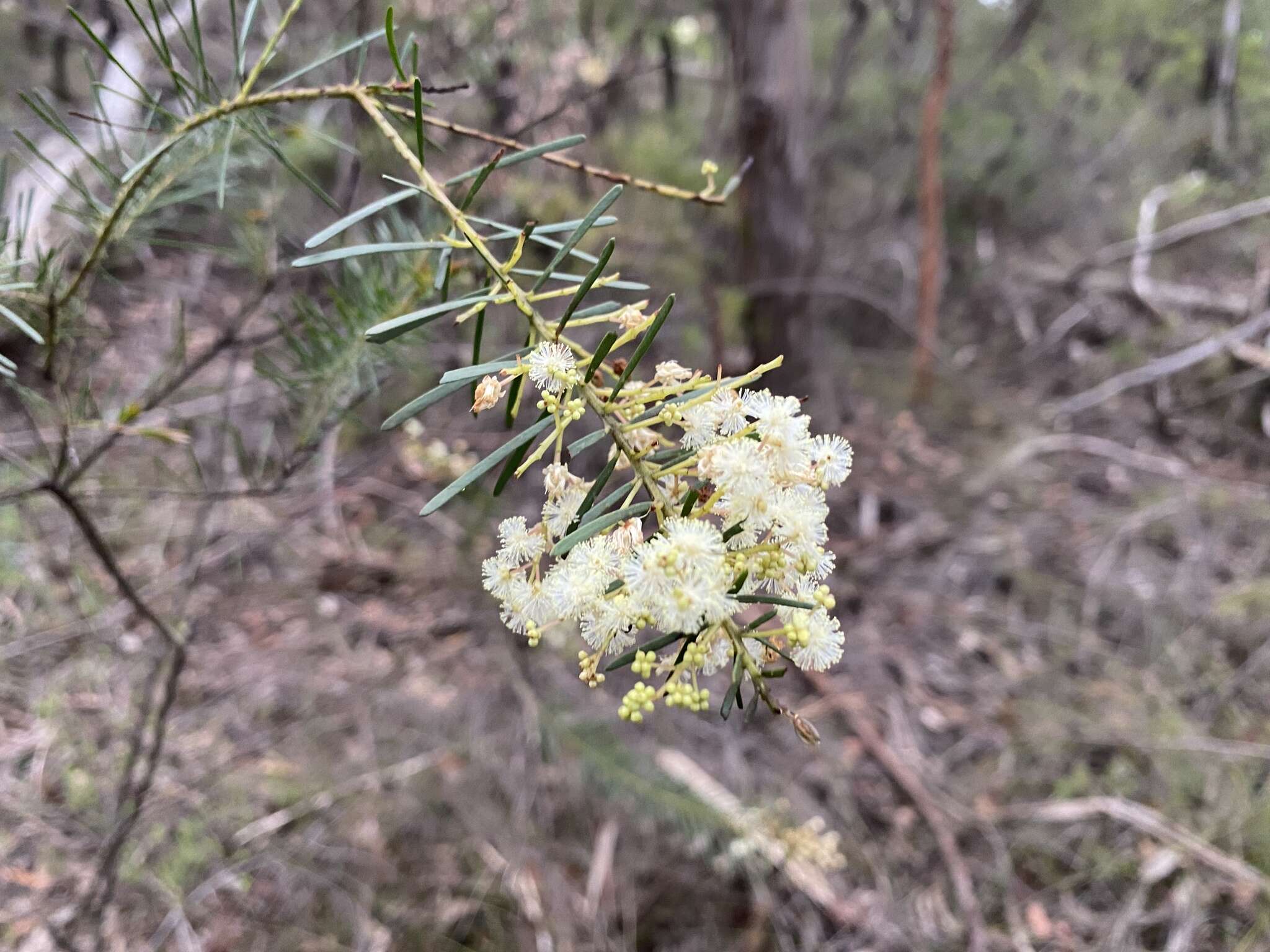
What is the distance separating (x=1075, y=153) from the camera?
11.2ft

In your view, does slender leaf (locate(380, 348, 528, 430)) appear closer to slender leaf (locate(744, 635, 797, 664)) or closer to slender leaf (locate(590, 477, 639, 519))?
slender leaf (locate(590, 477, 639, 519))

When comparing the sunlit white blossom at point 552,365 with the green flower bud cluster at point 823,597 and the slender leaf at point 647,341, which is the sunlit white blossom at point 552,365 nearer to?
the slender leaf at point 647,341

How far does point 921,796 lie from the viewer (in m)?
1.73

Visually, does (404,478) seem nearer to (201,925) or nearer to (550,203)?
(550,203)

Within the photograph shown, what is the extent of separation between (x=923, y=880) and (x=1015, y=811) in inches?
12.3

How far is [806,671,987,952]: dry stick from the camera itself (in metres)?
1.51

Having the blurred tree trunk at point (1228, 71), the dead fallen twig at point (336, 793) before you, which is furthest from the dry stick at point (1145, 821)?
the blurred tree trunk at point (1228, 71)

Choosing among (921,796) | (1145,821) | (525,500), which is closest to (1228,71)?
(1145,821)

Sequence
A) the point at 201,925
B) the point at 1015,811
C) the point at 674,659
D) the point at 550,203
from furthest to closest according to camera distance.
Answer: the point at 550,203 → the point at 1015,811 → the point at 201,925 → the point at 674,659

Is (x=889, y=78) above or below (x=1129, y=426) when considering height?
above

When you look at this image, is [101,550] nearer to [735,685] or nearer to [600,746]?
[735,685]

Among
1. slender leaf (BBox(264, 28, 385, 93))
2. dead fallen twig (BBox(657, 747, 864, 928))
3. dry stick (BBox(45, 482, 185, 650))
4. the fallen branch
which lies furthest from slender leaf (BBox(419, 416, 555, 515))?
the fallen branch

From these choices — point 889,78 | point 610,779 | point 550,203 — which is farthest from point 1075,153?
point 610,779

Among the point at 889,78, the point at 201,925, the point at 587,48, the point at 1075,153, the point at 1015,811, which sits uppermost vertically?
the point at 587,48
